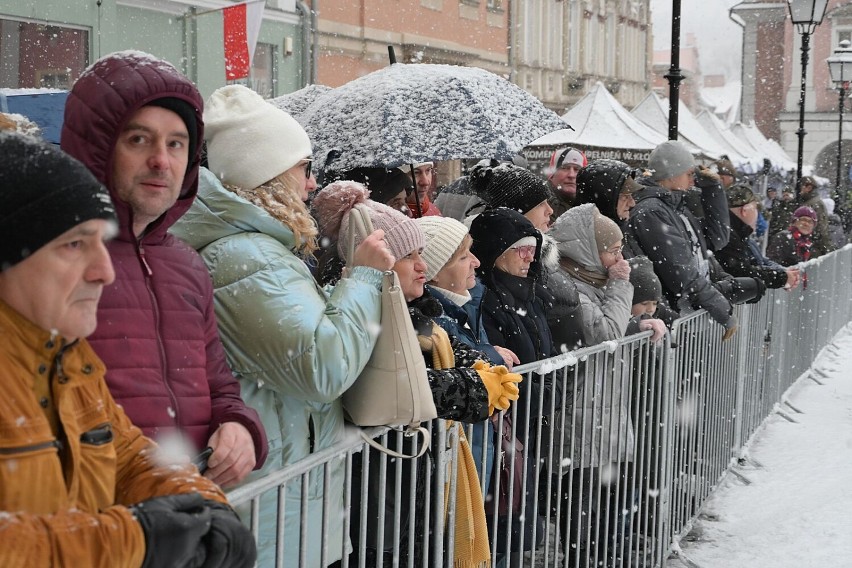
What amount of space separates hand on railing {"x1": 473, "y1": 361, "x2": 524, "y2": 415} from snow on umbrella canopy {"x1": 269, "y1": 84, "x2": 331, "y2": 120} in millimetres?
3481

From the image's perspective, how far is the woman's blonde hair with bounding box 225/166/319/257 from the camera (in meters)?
2.81

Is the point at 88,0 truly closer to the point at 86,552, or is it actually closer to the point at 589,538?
the point at 589,538

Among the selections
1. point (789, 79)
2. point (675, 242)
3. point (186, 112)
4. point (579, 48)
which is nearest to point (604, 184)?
point (675, 242)

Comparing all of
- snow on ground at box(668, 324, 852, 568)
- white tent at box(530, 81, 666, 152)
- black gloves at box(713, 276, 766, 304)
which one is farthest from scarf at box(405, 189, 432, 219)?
white tent at box(530, 81, 666, 152)

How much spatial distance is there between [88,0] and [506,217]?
10.8 meters

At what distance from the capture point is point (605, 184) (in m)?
5.58

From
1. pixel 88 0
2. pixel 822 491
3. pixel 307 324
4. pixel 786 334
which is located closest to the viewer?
pixel 307 324

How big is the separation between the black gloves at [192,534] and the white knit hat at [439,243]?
201cm

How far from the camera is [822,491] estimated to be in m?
6.49

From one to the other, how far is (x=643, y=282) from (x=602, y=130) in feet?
39.2

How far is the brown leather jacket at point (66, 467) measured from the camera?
1561mm

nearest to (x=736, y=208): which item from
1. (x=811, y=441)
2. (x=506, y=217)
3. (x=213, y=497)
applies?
(x=811, y=441)

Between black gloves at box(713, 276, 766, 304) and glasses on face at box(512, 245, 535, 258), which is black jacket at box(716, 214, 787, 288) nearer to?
black gloves at box(713, 276, 766, 304)

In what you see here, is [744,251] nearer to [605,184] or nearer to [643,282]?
[605,184]
